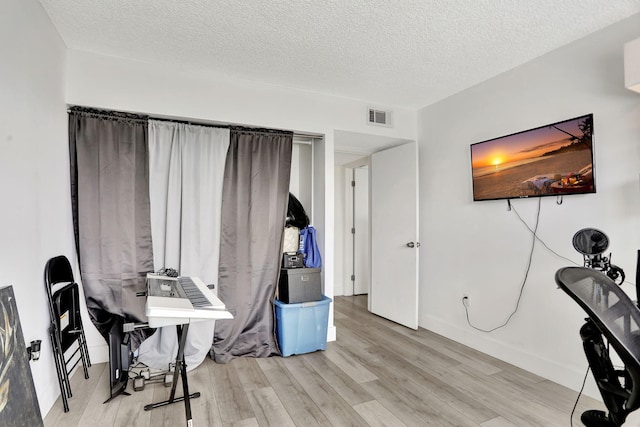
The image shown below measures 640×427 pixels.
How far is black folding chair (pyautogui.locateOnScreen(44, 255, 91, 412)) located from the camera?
2104mm

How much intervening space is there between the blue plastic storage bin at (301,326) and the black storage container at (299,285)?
0.06 meters

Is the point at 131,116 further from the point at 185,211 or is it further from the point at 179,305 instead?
the point at 179,305

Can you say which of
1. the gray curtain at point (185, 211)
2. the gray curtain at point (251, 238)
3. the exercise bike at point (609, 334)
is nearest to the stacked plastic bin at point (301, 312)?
the gray curtain at point (251, 238)

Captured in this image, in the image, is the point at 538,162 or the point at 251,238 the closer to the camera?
the point at 538,162

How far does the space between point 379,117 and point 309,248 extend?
1.67 metres

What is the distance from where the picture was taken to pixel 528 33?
2363mm

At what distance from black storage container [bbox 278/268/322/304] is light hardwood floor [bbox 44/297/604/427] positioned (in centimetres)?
53

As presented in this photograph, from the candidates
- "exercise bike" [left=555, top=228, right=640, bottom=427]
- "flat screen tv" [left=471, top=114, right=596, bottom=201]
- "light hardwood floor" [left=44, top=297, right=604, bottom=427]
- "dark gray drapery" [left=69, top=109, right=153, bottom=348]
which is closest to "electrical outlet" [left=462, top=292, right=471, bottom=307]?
"light hardwood floor" [left=44, top=297, right=604, bottom=427]

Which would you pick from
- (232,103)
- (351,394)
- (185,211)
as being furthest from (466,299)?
(232,103)

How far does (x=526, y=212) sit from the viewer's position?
2.80 meters

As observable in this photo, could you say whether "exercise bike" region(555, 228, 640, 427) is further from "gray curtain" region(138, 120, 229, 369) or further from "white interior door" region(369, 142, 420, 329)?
"gray curtain" region(138, 120, 229, 369)

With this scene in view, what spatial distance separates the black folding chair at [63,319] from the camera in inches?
82.8

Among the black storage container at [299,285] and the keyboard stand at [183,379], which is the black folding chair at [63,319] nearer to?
the keyboard stand at [183,379]

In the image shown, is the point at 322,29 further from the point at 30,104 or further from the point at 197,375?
the point at 197,375
